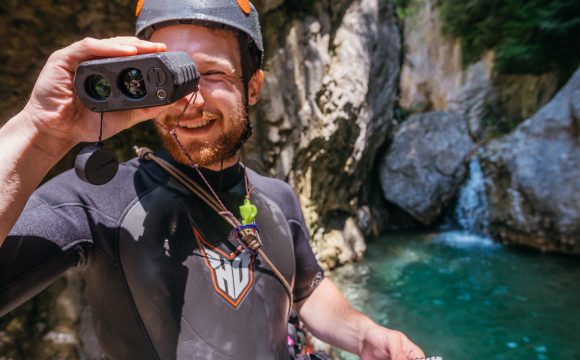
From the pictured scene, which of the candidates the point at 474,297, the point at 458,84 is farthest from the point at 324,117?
the point at 458,84

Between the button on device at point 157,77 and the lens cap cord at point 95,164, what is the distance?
17cm

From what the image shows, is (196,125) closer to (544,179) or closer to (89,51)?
(89,51)

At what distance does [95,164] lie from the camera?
2.86 feet

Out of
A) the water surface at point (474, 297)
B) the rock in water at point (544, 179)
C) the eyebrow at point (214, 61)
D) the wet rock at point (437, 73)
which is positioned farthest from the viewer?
the wet rock at point (437, 73)

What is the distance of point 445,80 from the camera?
13133 millimetres

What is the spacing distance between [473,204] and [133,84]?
9.00m

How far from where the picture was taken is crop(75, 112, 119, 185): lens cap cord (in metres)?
0.86

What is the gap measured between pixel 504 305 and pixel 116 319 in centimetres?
547

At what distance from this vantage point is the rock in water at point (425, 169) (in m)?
8.64

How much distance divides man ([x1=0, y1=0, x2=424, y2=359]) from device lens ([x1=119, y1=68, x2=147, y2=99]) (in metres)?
0.08

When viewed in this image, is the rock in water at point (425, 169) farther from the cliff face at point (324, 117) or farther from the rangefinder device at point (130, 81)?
the rangefinder device at point (130, 81)

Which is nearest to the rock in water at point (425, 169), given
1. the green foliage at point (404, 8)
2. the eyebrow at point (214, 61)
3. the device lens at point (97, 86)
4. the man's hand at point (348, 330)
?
the green foliage at point (404, 8)

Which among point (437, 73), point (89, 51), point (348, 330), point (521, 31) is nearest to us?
point (89, 51)

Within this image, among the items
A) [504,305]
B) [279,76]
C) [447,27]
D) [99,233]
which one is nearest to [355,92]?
[279,76]
